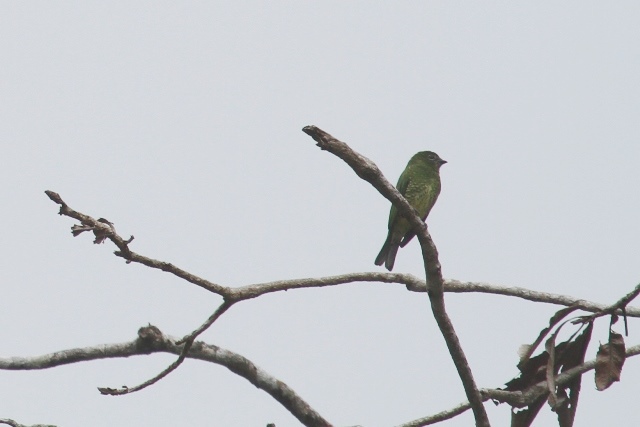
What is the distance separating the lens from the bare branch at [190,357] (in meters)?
3.65

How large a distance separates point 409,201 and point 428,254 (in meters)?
6.54

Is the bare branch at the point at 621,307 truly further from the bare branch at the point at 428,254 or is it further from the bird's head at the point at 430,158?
the bird's head at the point at 430,158

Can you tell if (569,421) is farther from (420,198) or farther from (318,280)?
Answer: (420,198)

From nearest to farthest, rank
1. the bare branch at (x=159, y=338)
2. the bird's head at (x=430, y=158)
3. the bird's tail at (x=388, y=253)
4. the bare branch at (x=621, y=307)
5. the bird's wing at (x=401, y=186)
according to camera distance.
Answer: the bare branch at (x=159, y=338), the bare branch at (x=621, y=307), the bird's wing at (x=401, y=186), the bird's tail at (x=388, y=253), the bird's head at (x=430, y=158)

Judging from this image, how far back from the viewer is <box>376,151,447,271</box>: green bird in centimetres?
1066

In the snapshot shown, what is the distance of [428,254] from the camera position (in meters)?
4.11

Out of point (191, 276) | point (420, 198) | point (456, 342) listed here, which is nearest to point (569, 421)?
point (456, 342)

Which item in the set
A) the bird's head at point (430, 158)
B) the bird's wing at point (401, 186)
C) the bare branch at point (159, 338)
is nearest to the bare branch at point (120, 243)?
the bare branch at point (159, 338)

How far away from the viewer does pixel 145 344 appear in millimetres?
3641

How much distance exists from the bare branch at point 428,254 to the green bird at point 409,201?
633 centimetres

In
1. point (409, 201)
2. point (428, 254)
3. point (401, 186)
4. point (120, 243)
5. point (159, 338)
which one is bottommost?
point (159, 338)

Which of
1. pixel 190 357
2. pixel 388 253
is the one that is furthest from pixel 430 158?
pixel 190 357

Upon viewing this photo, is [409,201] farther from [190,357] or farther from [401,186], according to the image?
[190,357]

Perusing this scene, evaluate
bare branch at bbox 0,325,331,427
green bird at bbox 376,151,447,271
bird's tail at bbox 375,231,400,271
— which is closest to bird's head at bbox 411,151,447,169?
green bird at bbox 376,151,447,271
